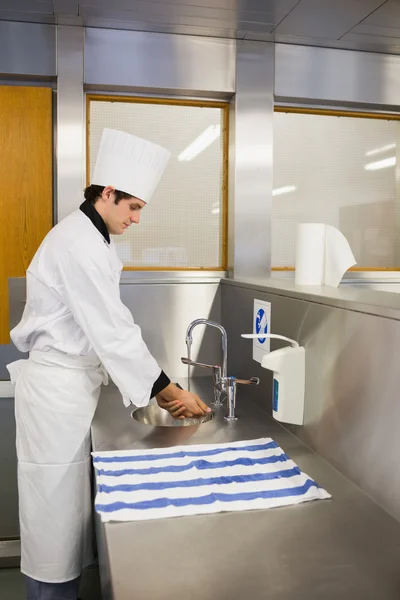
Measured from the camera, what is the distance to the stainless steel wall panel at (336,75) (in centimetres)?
284

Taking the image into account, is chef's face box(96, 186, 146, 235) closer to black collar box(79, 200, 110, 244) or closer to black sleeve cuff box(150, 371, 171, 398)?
black collar box(79, 200, 110, 244)

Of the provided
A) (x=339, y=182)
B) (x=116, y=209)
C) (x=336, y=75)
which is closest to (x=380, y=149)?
(x=339, y=182)

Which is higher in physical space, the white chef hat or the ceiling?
the ceiling

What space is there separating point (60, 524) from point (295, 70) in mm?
2346

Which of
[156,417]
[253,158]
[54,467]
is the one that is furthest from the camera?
[253,158]

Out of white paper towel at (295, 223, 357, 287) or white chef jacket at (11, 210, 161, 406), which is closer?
white chef jacket at (11, 210, 161, 406)

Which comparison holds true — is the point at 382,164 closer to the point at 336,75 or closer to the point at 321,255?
the point at 336,75

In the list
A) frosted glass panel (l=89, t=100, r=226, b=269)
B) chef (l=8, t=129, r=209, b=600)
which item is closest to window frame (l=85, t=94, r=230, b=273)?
frosted glass panel (l=89, t=100, r=226, b=269)

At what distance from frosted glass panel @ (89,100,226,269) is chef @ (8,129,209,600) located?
0.86 metres

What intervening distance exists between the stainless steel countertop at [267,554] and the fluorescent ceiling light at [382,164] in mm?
2056

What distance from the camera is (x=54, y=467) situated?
1851mm

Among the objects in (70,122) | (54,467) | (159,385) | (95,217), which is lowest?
(54,467)

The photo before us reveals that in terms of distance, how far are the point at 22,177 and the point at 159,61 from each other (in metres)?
0.86

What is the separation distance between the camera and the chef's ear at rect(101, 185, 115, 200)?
195 centimetres
